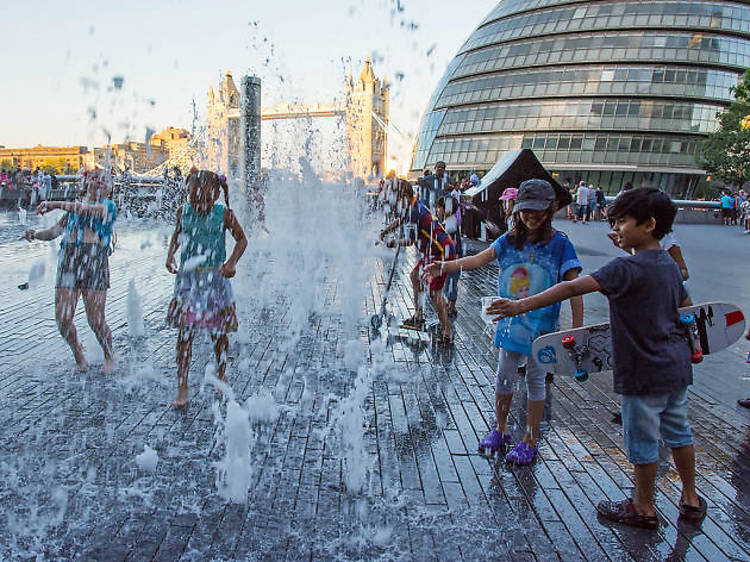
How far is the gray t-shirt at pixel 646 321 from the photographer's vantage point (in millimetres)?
2746

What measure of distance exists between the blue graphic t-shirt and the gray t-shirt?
2.25 ft

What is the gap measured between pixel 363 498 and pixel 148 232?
17.6 m

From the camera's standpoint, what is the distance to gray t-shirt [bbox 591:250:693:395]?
2.75m

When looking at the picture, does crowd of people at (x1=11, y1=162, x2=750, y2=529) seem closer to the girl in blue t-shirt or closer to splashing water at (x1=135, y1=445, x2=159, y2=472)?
the girl in blue t-shirt

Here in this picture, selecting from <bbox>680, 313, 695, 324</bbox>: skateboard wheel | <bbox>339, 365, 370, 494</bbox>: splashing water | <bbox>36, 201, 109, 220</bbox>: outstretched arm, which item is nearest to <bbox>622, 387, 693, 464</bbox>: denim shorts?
<bbox>680, 313, 695, 324</bbox>: skateboard wheel

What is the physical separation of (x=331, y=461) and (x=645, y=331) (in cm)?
180

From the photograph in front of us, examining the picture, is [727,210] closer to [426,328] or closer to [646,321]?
[426,328]

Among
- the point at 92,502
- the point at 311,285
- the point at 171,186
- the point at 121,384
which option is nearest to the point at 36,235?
the point at 121,384

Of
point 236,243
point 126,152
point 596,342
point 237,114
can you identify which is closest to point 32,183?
point 126,152

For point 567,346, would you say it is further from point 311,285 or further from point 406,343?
point 311,285

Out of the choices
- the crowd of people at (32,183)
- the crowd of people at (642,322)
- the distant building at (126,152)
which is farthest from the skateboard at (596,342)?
the crowd of people at (32,183)

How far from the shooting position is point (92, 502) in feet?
9.75

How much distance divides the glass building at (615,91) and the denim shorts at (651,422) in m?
43.1

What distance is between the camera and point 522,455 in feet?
11.8
